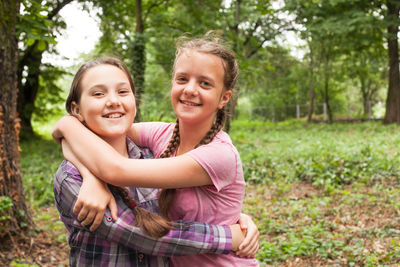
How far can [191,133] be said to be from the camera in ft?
6.19

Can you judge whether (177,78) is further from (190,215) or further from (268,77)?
(268,77)

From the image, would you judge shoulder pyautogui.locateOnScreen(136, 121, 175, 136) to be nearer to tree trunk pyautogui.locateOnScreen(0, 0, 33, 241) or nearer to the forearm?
the forearm

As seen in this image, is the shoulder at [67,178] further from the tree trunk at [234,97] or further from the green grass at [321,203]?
the green grass at [321,203]

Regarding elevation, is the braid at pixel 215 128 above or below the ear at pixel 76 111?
below

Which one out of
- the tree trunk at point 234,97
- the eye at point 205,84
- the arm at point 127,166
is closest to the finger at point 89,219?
the arm at point 127,166

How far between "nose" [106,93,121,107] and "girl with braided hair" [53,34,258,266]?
0.16m

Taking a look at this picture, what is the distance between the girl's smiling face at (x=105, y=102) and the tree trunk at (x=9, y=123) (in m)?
2.55

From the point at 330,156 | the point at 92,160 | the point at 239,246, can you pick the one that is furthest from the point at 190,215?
the point at 330,156

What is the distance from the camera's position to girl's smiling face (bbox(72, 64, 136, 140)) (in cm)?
160

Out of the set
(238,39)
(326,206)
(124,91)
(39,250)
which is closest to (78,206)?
(124,91)

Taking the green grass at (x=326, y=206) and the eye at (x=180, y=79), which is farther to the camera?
the green grass at (x=326, y=206)

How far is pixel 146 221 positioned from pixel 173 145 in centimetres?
52

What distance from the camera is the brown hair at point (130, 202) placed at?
1.49 meters

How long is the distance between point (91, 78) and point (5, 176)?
108 inches
